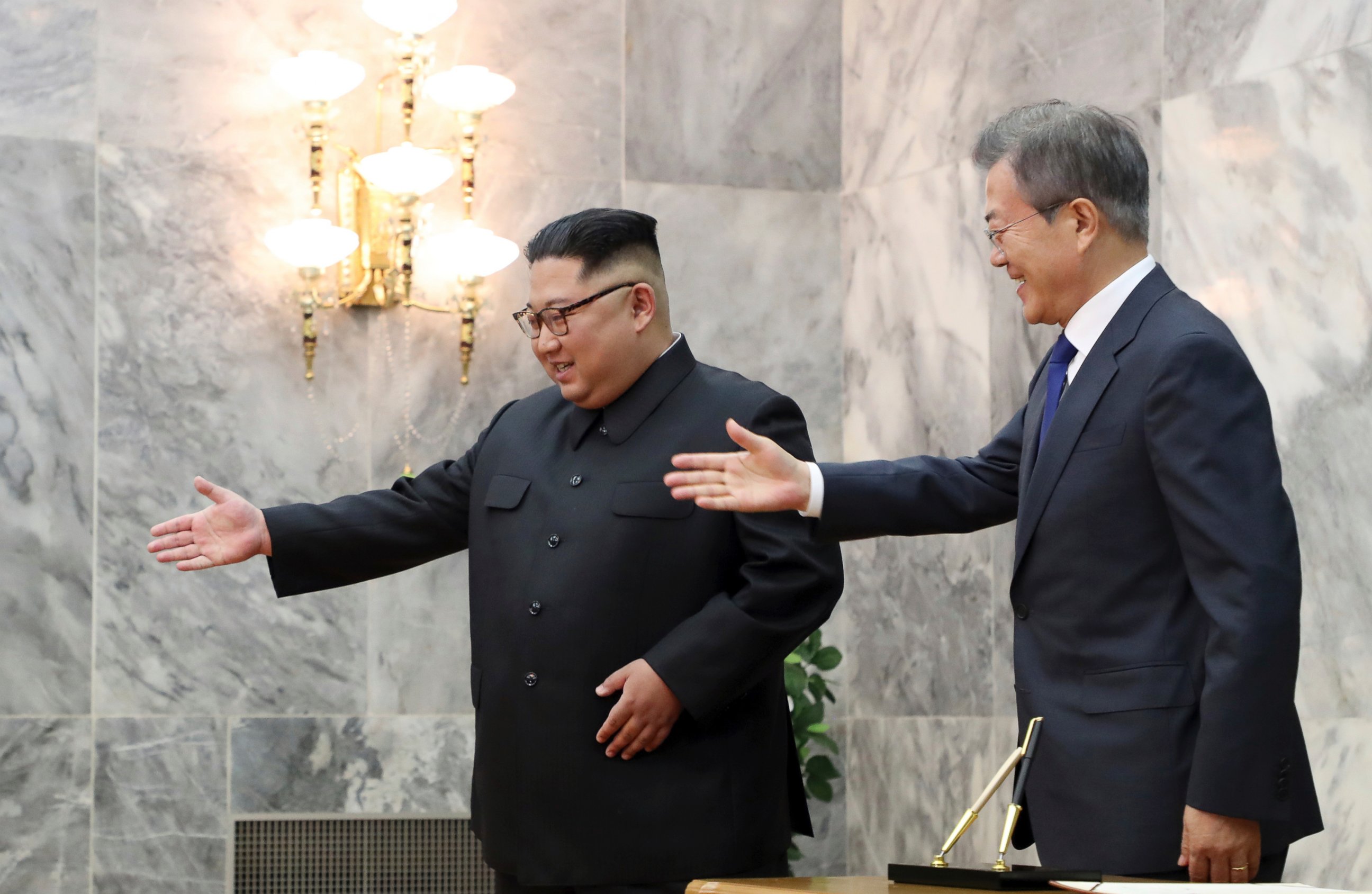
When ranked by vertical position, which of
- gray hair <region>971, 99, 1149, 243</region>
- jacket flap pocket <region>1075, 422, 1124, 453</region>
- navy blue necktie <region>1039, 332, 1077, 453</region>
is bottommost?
jacket flap pocket <region>1075, 422, 1124, 453</region>

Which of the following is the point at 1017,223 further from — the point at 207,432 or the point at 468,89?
the point at 207,432

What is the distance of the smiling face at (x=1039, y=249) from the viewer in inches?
86.3

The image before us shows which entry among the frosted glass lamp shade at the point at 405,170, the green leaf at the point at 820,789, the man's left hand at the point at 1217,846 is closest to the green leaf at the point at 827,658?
the green leaf at the point at 820,789

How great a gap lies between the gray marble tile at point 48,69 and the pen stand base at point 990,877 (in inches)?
138

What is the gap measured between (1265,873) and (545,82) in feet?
11.4

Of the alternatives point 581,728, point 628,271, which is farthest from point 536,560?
point 628,271

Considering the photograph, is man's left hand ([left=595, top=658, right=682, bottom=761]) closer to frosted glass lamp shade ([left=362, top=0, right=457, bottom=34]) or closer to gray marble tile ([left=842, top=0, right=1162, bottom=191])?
gray marble tile ([left=842, top=0, right=1162, bottom=191])

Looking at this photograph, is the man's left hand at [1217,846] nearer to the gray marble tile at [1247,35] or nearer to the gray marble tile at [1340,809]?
the gray marble tile at [1340,809]

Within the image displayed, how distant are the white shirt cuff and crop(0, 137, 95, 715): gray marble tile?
2756 mm

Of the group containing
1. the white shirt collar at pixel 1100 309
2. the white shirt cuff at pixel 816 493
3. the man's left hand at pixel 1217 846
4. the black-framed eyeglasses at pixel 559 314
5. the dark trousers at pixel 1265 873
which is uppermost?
the black-framed eyeglasses at pixel 559 314

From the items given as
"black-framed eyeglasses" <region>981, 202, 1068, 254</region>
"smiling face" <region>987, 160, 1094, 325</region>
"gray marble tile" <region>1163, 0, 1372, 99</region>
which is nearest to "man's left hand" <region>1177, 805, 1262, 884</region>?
"smiling face" <region>987, 160, 1094, 325</region>

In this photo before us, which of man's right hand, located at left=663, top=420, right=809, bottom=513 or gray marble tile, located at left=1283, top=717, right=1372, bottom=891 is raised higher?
man's right hand, located at left=663, top=420, right=809, bottom=513

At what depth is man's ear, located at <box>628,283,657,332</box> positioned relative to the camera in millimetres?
2787

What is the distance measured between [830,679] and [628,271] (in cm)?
250
